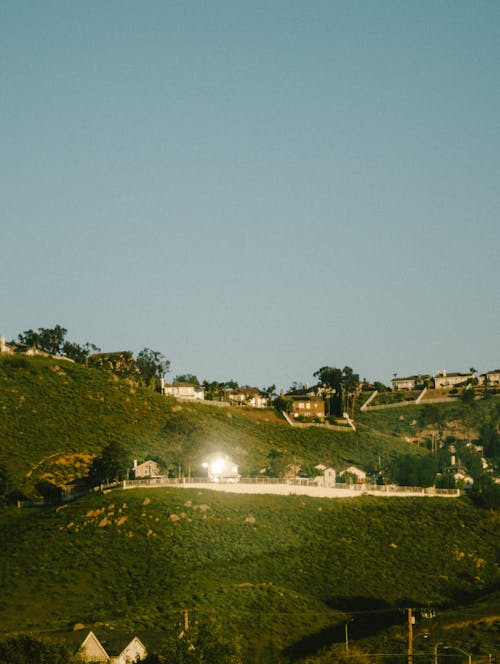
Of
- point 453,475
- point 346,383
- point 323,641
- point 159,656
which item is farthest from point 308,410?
point 159,656

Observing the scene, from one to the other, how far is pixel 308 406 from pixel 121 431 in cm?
6144

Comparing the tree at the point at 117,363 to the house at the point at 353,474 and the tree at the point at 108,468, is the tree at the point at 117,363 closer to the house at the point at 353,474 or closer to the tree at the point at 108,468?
the house at the point at 353,474

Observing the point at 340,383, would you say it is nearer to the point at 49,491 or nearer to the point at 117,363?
the point at 117,363

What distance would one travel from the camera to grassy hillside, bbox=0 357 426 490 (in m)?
102

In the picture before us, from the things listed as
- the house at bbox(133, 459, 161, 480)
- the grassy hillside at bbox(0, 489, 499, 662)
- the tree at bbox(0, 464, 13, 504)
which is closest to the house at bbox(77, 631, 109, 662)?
the grassy hillside at bbox(0, 489, 499, 662)

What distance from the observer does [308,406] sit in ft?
563

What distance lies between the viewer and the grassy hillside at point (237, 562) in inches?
2436

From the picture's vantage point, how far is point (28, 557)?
72375 mm

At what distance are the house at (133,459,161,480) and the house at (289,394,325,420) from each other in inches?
2634

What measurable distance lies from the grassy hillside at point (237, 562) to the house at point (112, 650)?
2.16 m

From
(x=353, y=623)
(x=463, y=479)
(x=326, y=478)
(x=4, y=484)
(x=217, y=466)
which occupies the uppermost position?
(x=217, y=466)

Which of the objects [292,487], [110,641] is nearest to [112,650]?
[110,641]

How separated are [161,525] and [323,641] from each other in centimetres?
2116

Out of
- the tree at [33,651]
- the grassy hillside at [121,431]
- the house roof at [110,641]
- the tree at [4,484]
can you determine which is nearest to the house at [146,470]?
the grassy hillside at [121,431]
